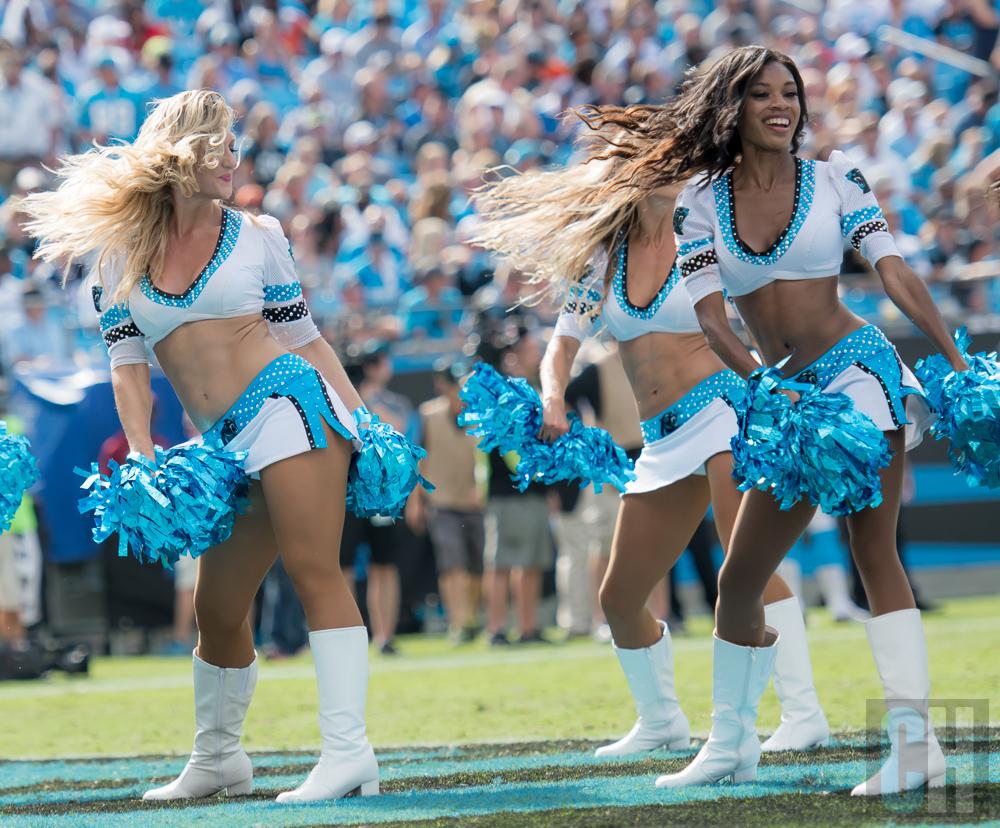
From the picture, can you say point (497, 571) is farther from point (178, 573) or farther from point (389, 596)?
point (178, 573)

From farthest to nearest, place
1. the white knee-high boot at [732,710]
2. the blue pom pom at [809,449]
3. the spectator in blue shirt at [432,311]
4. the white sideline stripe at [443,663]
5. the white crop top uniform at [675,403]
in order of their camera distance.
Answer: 1. the spectator in blue shirt at [432,311]
2. the white sideline stripe at [443,663]
3. the white crop top uniform at [675,403]
4. the white knee-high boot at [732,710]
5. the blue pom pom at [809,449]

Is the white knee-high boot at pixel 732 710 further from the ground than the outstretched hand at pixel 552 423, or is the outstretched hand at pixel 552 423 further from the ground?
the outstretched hand at pixel 552 423

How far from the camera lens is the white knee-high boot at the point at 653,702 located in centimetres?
573

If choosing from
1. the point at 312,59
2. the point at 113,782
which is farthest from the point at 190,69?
the point at 113,782

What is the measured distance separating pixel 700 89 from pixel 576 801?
206 centimetres

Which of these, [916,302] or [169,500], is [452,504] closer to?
[169,500]

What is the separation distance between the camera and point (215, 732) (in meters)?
5.02

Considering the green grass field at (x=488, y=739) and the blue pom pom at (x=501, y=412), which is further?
the blue pom pom at (x=501, y=412)

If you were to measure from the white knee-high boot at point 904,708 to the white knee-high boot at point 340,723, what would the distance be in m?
1.39

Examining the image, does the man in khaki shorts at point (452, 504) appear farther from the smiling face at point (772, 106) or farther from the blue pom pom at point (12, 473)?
the smiling face at point (772, 106)

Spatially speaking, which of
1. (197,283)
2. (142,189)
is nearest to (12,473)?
(197,283)

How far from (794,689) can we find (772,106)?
2136 mm

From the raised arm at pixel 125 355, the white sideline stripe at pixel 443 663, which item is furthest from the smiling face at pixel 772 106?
the white sideline stripe at pixel 443 663

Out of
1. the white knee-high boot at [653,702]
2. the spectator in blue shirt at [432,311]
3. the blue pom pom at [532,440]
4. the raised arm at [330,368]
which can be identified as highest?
the spectator in blue shirt at [432,311]
